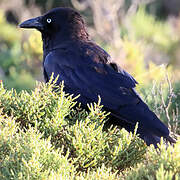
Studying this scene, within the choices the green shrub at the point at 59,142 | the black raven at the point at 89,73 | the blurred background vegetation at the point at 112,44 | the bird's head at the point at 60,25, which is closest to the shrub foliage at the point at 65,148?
the green shrub at the point at 59,142

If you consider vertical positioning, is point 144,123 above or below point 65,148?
above

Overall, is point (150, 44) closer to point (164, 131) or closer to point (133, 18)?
point (133, 18)

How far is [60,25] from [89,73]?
0.80 m

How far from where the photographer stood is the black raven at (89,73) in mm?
2826

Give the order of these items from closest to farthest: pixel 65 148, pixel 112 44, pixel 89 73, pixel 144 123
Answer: pixel 65 148 → pixel 144 123 → pixel 89 73 → pixel 112 44

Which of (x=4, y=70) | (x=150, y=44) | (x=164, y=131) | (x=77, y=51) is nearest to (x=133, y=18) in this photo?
(x=150, y=44)

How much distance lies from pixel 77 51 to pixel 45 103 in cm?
90

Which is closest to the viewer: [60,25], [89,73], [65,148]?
[65,148]

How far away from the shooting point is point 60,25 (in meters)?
3.71

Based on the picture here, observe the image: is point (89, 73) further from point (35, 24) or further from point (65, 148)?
point (35, 24)

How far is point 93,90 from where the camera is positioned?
3.04m

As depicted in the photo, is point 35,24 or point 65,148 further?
point 35,24

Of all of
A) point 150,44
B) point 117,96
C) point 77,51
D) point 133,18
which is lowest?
point 117,96

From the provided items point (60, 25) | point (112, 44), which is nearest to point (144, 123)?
point (60, 25)
